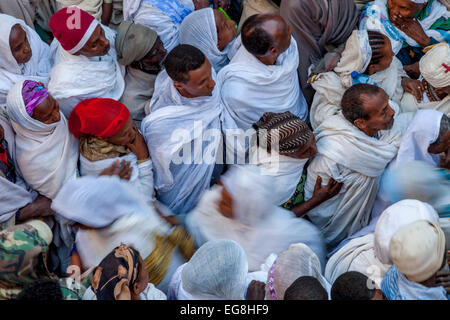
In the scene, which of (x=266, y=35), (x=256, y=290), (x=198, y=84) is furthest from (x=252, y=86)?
(x=256, y=290)

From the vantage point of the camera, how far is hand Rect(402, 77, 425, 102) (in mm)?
4137

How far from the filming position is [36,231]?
2801 mm

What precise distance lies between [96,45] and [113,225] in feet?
5.00

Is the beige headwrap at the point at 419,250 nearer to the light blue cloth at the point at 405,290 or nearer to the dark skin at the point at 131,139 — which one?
the light blue cloth at the point at 405,290

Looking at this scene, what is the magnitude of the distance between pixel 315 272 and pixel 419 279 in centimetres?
52

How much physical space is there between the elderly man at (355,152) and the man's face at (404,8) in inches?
39.6

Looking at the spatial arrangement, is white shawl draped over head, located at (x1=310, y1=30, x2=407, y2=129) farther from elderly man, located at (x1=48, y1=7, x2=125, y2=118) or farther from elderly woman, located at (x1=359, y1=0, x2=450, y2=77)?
elderly man, located at (x1=48, y1=7, x2=125, y2=118)

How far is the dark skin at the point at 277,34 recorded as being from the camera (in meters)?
3.92

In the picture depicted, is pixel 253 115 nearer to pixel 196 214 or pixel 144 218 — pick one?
pixel 196 214

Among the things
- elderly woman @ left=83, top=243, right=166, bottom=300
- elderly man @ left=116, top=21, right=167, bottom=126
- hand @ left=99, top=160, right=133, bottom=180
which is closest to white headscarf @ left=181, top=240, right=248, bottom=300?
elderly woman @ left=83, top=243, right=166, bottom=300

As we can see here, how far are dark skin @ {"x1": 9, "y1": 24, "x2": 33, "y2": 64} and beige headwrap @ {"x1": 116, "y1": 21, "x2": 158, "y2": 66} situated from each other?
67 cm

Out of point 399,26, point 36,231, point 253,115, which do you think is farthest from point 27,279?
point 399,26

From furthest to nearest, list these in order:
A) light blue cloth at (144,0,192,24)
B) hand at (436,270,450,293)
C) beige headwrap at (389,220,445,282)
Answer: light blue cloth at (144,0,192,24), hand at (436,270,450,293), beige headwrap at (389,220,445,282)

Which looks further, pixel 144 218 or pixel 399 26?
pixel 399 26
